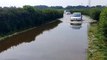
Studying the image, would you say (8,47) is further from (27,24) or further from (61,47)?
(27,24)

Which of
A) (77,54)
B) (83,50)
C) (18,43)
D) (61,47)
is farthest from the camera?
(18,43)

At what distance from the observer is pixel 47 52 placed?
53.5 feet

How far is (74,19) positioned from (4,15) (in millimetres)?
20779

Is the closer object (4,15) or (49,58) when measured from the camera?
(49,58)

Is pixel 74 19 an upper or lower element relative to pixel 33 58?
lower

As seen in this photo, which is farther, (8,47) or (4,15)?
(4,15)

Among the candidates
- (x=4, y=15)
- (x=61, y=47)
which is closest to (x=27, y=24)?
(x=4, y=15)

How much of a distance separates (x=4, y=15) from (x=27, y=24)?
7.37 meters

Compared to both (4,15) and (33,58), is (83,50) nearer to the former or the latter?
(33,58)

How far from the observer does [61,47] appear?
1825cm

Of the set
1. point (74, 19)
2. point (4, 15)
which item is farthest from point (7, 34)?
point (74, 19)

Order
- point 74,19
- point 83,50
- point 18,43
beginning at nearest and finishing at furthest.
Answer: point 83,50 → point 18,43 → point 74,19

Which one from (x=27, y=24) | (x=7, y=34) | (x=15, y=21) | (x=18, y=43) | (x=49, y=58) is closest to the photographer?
(x=49, y=58)

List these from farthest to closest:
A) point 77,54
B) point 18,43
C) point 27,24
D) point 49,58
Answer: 1. point 27,24
2. point 18,43
3. point 77,54
4. point 49,58
